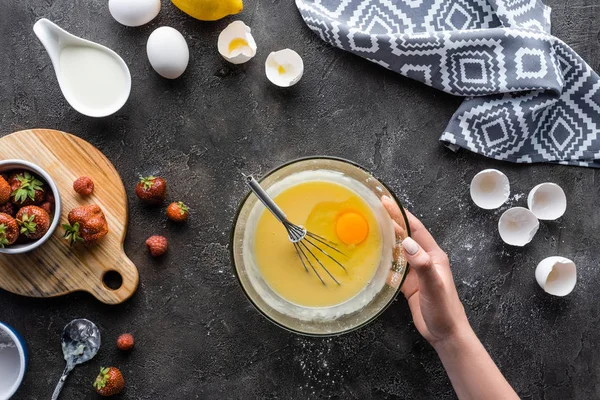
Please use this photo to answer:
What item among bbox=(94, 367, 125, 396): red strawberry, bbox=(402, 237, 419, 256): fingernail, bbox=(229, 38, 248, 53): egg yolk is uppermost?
bbox=(229, 38, 248, 53): egg yolk

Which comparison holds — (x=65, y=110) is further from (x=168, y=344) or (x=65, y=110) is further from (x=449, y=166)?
(x=449, y=166)

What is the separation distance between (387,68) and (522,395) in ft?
3.71

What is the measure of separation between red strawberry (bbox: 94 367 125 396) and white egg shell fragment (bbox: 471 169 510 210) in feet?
4.04

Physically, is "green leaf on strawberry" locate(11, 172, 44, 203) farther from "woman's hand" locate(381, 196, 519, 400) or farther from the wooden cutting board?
"woman's hand" locate(381, 196, 519, 400)

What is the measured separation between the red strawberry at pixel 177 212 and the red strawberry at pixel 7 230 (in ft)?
1.41

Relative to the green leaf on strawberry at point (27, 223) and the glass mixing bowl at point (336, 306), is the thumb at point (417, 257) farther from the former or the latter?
the green leaf on strawberry at point (27, 223)

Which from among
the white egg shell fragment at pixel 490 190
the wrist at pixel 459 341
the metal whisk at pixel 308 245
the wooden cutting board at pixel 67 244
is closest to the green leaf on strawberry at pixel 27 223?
the wooden cutting board at pixel 67 244

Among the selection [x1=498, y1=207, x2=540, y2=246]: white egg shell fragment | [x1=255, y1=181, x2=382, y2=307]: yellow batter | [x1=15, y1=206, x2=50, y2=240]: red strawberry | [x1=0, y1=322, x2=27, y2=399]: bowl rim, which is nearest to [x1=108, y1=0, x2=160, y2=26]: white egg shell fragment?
[x1=15, y1=206, x2=50, y2=240]: red strawberry

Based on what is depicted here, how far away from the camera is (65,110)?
1.88 meters

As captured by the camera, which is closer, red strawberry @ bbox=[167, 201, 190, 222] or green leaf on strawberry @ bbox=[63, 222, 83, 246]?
green leaf on strawberry @ bbox=[63, 222, 83, 246]

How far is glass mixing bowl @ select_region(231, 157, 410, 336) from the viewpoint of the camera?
1.61 metres

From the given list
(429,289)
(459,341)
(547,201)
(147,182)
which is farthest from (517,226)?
(147,182)

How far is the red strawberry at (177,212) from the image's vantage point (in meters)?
1.83

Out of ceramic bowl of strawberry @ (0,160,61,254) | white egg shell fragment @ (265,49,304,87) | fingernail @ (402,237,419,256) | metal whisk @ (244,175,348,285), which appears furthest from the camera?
white egg shell fragment @ (265,49,304,87)
